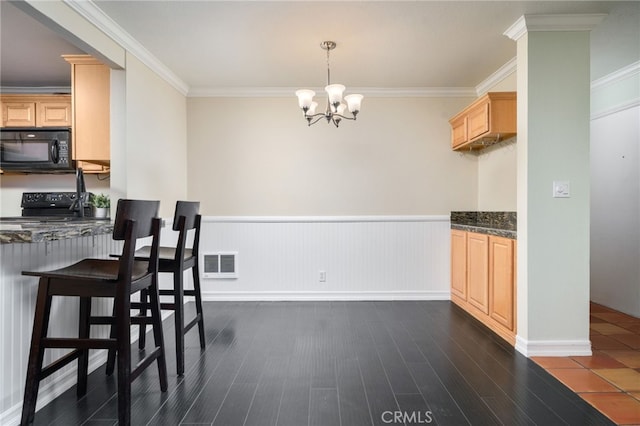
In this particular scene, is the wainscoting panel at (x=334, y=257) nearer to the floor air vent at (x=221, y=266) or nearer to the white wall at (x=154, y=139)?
the floor air vent at (x=221, y=266)

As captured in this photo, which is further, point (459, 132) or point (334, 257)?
point (334, 257)

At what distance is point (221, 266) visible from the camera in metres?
4.10

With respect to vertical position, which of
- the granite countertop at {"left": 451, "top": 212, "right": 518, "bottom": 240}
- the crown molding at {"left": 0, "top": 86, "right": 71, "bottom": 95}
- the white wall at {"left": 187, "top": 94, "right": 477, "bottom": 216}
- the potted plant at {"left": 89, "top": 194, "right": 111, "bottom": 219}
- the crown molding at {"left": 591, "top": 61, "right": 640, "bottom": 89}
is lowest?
the granite countertop at {"left": 451, "top": 212, "right": 518, "bottom": 240}

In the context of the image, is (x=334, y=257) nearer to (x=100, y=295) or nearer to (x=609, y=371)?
(x=609, y=371)

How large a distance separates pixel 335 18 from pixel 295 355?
2.38 m

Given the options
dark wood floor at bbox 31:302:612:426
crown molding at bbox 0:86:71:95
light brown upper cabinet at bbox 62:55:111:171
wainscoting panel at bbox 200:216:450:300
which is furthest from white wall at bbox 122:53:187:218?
crown molding at bbox 0:86:71:95

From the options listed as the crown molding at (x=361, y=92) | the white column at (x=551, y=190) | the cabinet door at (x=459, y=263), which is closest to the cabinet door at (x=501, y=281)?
the white column at (x=551, y=190)

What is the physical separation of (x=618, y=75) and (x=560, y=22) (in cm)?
156

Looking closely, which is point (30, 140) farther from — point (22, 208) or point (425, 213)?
point (425, 213)

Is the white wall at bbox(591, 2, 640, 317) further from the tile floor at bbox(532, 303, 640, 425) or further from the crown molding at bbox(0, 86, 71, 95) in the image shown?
the crown molding at bbox(0, 86, 71, 95)

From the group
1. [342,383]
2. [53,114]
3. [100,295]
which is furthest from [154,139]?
[342,383]

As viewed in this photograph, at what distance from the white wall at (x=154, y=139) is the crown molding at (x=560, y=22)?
3.01 m

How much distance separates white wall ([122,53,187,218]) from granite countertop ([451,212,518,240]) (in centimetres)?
299

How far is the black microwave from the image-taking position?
11.5 feet
